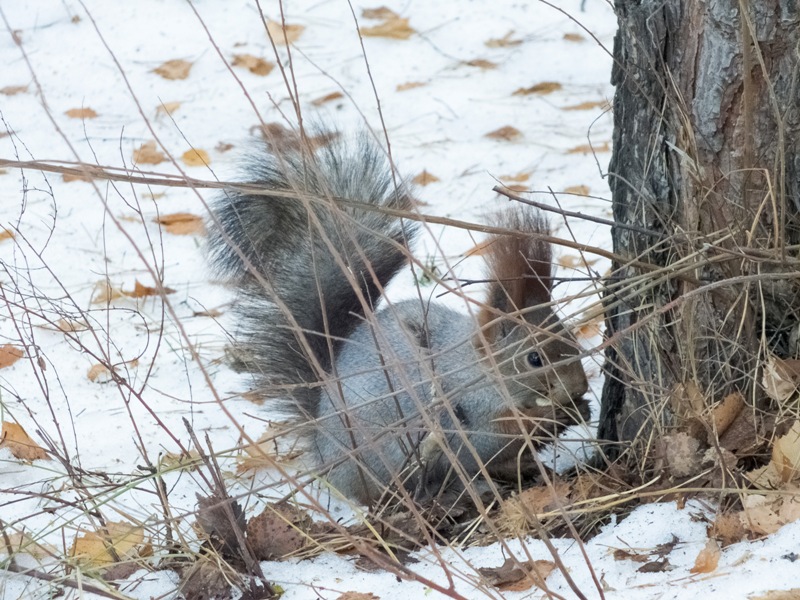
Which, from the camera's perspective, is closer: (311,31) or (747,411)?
(747,411)

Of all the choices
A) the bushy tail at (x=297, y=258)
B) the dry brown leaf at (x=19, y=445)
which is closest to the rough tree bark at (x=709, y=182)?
the bushy tail at (x=297, y=258)

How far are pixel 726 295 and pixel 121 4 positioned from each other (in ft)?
11.0

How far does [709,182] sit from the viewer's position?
170 centimetres

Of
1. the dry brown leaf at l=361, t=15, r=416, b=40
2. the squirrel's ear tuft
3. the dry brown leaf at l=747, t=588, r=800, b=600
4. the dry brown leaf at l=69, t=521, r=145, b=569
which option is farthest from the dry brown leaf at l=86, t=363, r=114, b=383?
the dry brown leaf at l=361, t=15, r=416, b=40

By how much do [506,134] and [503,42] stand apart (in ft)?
2.47

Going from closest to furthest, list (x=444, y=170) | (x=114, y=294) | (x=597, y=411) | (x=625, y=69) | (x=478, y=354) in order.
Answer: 1. (x=625, y=69)
2. (x=478, y=354)
3. (x=597, y=411)
4. (x=114, y=294)
5. (x=444, y=170)

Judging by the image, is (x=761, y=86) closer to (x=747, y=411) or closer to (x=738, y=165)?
(x=738, y=165)

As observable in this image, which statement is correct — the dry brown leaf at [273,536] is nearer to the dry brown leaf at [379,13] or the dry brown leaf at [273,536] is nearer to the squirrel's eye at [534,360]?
the squirrel's eye at [534,360]

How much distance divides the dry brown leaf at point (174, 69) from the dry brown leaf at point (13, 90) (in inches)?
19.5

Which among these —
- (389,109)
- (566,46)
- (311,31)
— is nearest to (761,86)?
(389,109)

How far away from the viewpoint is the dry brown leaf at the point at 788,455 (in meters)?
1.52

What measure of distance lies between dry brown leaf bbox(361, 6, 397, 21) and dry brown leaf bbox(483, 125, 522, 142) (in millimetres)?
Answer: 984

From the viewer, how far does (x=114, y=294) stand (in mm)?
2719

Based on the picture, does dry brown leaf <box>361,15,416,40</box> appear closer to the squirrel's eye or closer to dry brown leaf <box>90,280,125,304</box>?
dry brown leaf <box>90,280,125,304</box>
